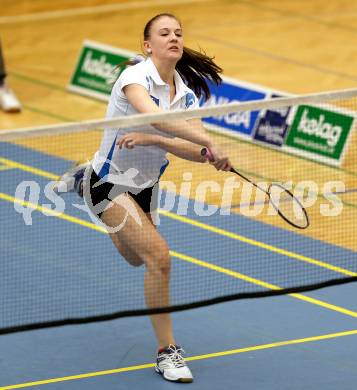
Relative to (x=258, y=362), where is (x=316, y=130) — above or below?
above

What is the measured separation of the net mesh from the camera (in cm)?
887

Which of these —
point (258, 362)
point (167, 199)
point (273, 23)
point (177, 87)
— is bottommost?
point (258, 362)

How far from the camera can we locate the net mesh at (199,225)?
349 inches

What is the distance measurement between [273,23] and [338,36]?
1.13m

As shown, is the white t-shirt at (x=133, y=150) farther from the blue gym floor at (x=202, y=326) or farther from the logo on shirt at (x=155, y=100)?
the blue gym floor at (x=202, y=326)

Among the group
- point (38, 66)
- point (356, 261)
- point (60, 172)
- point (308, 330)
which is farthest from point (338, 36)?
point (308, 330)

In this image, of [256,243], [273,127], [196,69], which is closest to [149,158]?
[196,69]

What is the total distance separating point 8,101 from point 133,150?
6.35 meters

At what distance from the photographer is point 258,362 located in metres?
8.65

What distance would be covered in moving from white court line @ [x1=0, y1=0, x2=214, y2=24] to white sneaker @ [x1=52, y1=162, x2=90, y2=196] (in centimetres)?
Answer: 948

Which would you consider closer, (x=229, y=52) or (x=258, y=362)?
(x=258, y=362)

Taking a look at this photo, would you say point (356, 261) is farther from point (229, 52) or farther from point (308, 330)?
point (229, 52)

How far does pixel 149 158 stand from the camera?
8234 mm

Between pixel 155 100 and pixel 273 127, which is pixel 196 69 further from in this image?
pixel 273 127
